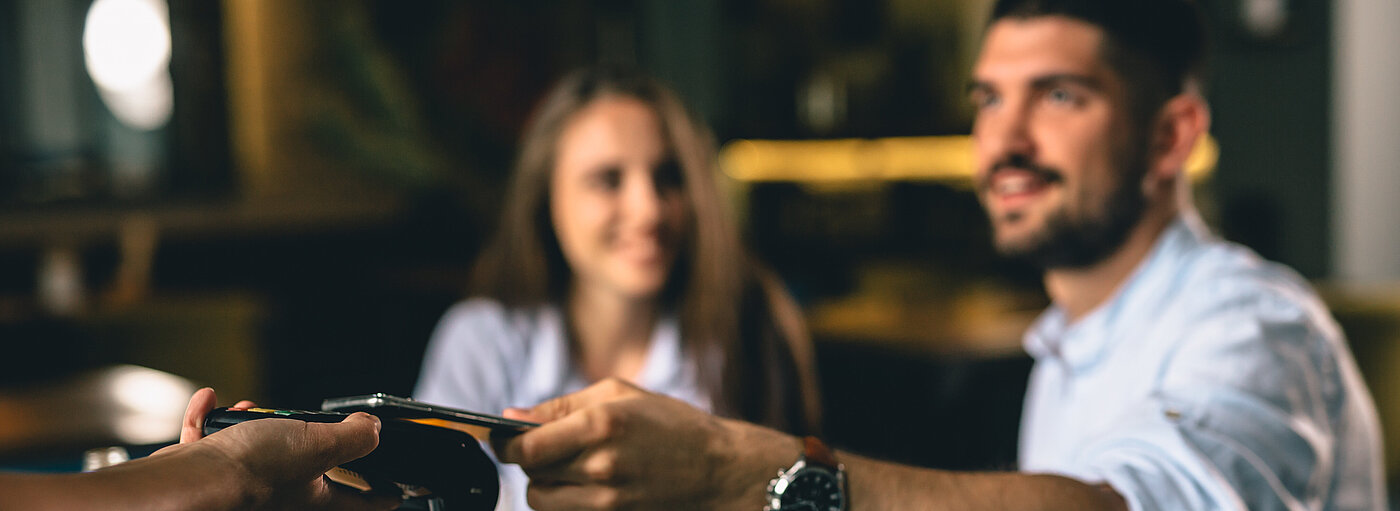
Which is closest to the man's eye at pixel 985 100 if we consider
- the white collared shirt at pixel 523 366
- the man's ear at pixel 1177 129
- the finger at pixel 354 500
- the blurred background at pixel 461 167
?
the man's ear at pixel 1177 129

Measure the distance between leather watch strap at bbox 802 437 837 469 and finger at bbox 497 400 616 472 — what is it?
203 mm

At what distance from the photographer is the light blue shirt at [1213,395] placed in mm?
1031

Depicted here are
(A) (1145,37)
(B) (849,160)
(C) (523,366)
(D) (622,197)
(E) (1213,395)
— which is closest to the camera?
(E) (1213,395)

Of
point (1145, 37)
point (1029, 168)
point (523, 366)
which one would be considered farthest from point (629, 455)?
point (523, 366)

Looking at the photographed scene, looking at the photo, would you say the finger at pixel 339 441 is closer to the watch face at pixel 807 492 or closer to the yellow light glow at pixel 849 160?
the watch face at pixel 807 492

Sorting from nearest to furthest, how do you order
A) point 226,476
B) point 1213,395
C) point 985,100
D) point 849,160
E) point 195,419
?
point 226,476 < point 195,419 < point 1213,395 < point 985,100 < point 849,160

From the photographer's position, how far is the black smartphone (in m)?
0.74

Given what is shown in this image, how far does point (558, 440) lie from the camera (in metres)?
0.80

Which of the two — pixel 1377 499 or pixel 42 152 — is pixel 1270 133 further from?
pixel 42 152

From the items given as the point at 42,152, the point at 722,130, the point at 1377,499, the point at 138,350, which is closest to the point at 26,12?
the point at 42,152

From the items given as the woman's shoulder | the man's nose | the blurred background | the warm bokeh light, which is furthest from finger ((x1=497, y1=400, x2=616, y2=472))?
the warm bokeh light

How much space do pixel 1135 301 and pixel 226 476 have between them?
103 centimetres

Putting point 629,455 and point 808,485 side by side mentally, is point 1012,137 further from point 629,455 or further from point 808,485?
point 629,455

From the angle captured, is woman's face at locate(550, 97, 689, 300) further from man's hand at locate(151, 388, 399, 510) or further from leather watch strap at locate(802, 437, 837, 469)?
man's hand at locate(151, 388, 399, 510)
